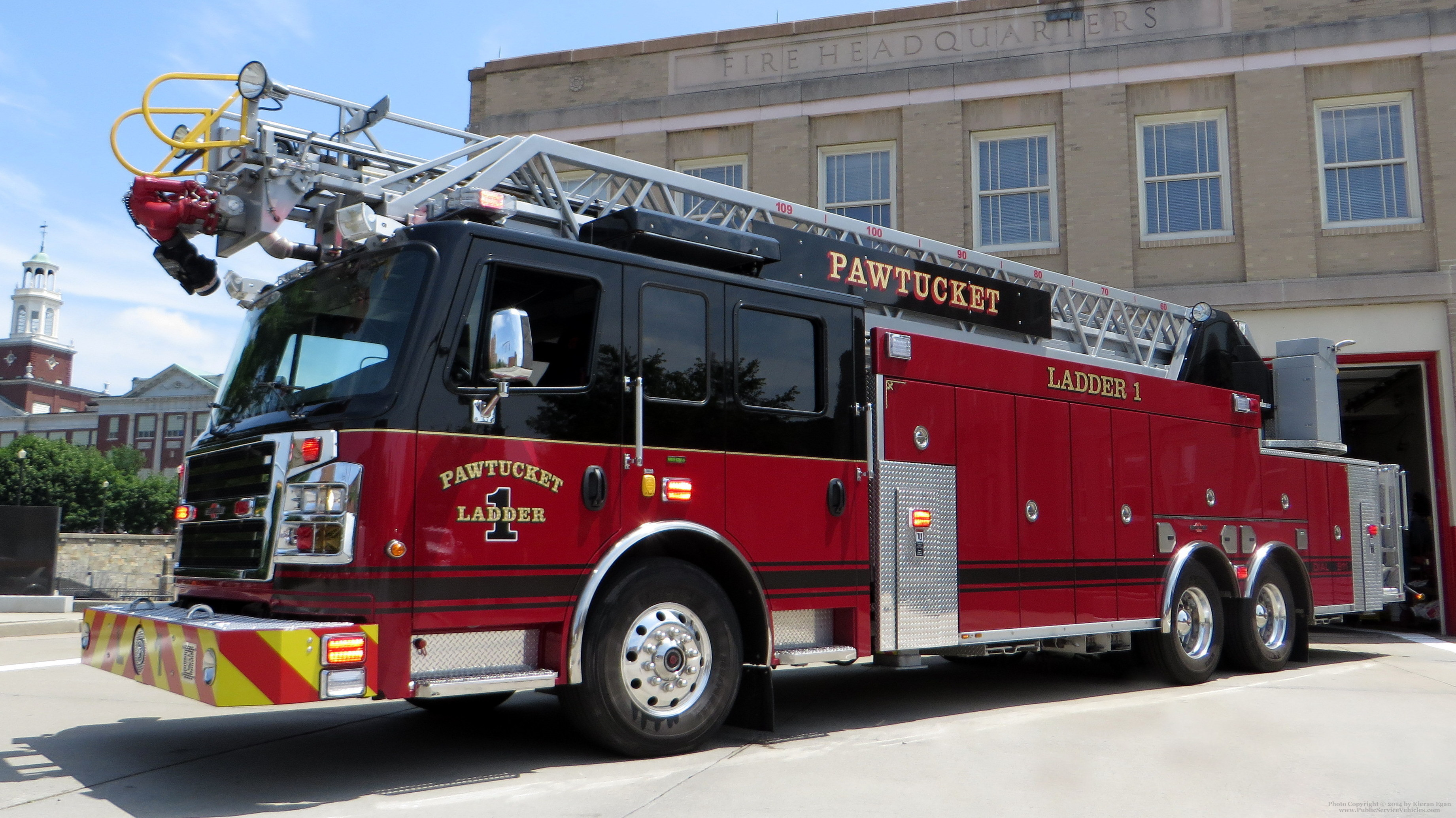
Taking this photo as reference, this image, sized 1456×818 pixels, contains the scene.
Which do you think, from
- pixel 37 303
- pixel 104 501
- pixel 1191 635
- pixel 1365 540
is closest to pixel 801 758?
pixel 1191 635

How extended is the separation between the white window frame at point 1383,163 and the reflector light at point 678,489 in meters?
Result: 13.8

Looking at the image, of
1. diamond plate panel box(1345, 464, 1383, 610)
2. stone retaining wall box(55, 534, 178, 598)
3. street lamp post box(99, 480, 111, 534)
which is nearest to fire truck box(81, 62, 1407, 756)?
diamond plate panel box(1345, 464, 1383, 610)

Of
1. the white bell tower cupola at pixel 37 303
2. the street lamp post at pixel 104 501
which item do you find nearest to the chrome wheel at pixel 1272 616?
the street lamp post at pixel 104 501

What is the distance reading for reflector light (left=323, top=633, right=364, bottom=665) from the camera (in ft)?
15.8

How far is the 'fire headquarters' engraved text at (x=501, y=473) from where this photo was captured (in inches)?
208

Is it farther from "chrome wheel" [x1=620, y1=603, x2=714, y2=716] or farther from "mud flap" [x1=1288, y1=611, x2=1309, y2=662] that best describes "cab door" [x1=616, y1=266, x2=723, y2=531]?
"mud flap" [x1=1288, y1=611, x2=1309, y2=662]

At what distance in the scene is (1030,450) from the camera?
27.1 feet

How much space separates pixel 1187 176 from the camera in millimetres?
17094

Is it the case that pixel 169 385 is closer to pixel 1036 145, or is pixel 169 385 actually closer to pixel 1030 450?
pixel 1036 145

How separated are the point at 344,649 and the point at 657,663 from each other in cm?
169

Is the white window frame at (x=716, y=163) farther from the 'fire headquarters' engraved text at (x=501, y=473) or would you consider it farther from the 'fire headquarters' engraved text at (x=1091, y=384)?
the 'fire headquarters' engraved text at (x=501, y=473)

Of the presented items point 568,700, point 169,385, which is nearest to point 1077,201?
point 568,700

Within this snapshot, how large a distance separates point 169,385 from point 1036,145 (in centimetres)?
10486

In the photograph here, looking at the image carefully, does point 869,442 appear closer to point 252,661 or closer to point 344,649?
point 344,649
